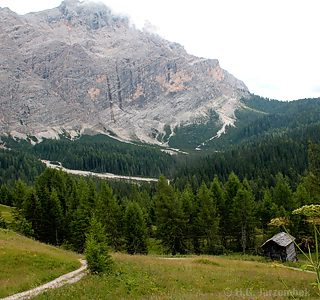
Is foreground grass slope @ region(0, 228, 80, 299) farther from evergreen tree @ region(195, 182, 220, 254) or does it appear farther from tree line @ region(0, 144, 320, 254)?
evergreen tree @ region(195, 182, 220, 254)

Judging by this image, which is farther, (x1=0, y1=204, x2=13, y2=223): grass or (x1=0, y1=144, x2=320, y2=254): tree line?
(x1=0, y1=204, x2=13, y2=223): grass

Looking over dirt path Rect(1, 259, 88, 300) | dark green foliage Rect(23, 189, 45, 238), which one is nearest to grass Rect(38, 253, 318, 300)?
dirt path Rect(1, 259, 88, 300)

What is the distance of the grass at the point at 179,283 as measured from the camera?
15117 mm

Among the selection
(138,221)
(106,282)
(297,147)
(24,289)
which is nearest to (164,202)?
(138,221)

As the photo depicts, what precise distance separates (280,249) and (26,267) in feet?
107

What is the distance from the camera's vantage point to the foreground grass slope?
1580cm

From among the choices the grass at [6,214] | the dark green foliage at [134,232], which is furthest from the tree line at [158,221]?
the grass at [6,214]

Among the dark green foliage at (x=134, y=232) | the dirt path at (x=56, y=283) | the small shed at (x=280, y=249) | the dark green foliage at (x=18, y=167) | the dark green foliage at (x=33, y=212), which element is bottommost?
the small shed at (x=280, y=249)

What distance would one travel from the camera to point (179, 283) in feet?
63.9

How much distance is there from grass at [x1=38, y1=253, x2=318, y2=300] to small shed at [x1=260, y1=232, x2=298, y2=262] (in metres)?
10.6

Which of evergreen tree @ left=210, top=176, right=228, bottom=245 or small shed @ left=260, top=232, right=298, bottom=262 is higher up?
evergreen tree @ left=210, top=176, right=228, bottom=245

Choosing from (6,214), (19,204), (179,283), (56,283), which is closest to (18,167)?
(6,214)

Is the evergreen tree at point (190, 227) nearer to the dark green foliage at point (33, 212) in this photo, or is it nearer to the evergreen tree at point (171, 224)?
the evergreen tree at point (171, 224)

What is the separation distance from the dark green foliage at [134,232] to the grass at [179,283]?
13495mm
